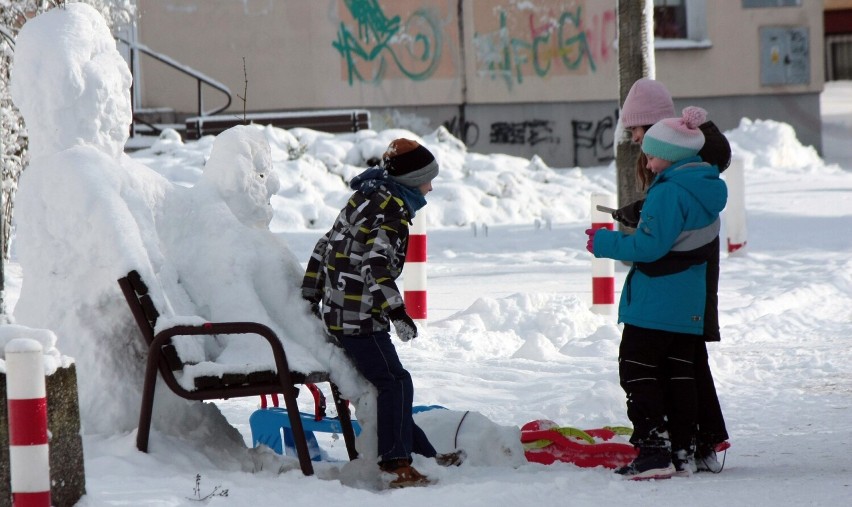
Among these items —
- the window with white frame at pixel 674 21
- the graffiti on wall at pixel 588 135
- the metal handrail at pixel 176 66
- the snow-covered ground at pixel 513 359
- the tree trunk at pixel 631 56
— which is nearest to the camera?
the snow-covered ground at pixel 513 359

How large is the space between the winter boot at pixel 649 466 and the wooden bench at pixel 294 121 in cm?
1575

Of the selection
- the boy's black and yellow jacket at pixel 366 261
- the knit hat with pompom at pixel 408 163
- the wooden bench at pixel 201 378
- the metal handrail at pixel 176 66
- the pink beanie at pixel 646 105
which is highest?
the metal handrail at pixel 176 66

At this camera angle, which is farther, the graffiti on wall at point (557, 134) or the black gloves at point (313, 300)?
the graffiti on wall at point (557, 134)

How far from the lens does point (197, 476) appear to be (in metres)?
4.48

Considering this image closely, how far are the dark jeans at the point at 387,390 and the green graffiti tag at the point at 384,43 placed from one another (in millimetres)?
18597

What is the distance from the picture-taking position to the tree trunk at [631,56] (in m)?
11.6

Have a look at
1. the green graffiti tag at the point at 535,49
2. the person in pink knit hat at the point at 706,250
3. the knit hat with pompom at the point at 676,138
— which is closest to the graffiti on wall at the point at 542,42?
the green graffiti tag at the point at 535,49

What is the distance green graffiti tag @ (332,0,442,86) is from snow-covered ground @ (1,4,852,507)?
5982 mm

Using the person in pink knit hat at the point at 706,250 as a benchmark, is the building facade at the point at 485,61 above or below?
above

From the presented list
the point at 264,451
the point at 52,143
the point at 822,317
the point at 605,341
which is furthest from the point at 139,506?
the point at 822,317

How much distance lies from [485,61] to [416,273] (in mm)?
15334

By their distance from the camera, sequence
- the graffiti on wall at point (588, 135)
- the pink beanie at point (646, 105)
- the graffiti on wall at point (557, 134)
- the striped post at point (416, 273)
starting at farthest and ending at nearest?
the graffiti on wall at point (588, 135)
the graffiti on wall at point (557, 134)
the striped post at point (416, 273)
the pink beanie at point (646, 105)

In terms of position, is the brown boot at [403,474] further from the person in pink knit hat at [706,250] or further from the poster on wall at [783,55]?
the poster on wall at [783,55]

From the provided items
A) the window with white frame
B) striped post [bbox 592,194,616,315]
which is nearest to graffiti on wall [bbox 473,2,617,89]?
the window with white frame
